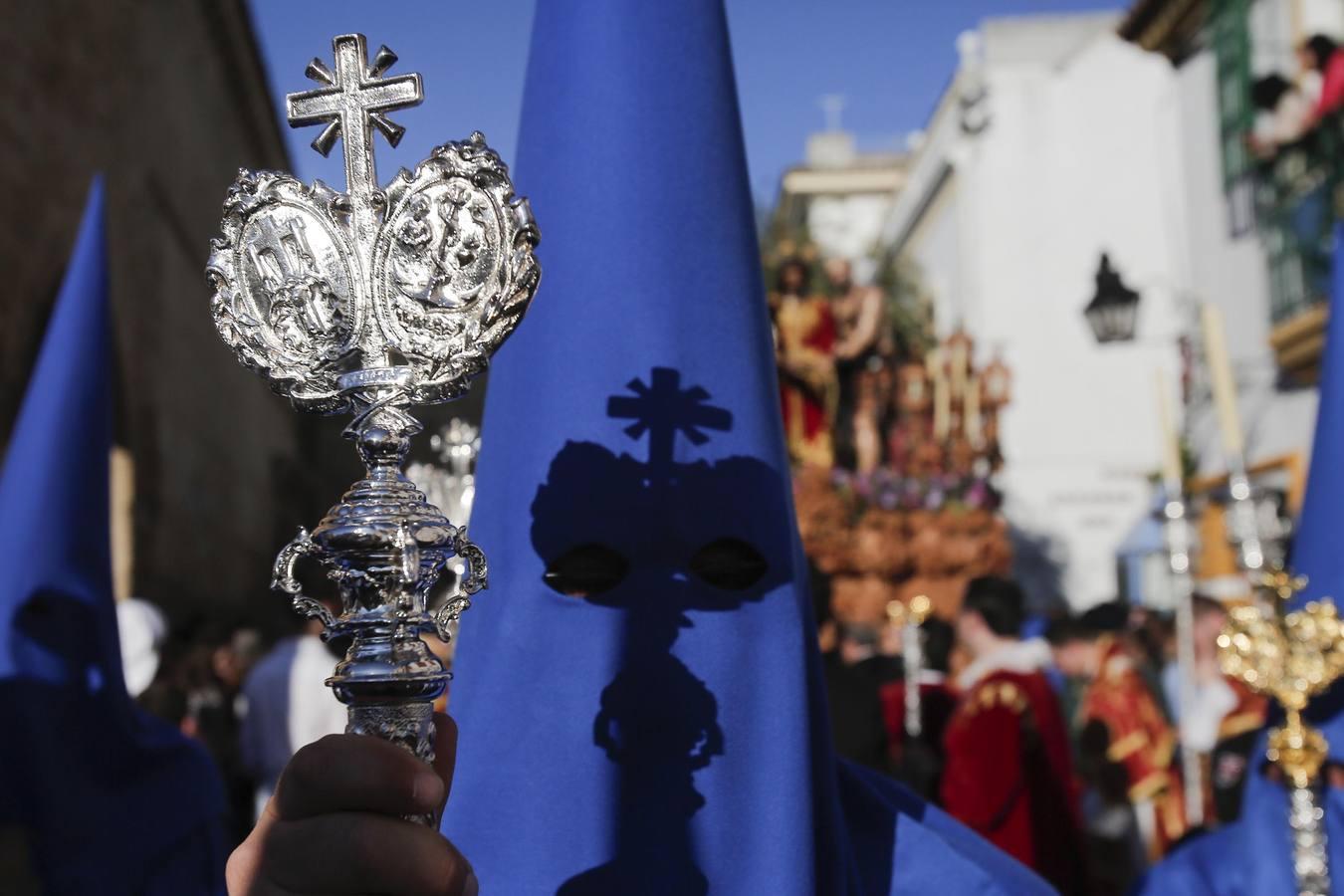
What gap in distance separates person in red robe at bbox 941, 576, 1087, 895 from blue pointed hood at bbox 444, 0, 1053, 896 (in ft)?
10.1

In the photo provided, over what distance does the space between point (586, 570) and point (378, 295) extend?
560 mm

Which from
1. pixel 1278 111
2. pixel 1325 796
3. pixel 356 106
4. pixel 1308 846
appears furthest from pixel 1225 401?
pixel 1278 111

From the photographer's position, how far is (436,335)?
1.13 m

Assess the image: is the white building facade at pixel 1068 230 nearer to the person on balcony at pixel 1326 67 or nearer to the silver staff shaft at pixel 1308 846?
the person on balcony at pixel 1326 67

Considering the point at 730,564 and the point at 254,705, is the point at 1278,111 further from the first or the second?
the point at 730,564

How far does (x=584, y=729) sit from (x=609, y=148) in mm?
717

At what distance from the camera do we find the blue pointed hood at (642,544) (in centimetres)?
152

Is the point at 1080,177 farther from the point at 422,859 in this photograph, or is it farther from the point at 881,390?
the point at 422,859

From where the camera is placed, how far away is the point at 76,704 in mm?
3037

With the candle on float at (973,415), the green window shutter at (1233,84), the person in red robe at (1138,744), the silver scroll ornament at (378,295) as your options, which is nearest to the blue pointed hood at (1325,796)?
the silver scroll ornament at (378,295)

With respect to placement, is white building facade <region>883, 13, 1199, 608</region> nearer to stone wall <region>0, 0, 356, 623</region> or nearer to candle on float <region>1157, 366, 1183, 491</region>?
stone wall <region>0, 0, 356, 623</region>

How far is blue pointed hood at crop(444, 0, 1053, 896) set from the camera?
1522 millimetres

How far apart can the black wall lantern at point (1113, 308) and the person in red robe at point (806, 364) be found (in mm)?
1627

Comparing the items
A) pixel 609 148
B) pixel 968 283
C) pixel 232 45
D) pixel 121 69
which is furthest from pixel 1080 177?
pixel 609 148
